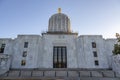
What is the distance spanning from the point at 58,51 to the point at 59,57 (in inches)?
65.0

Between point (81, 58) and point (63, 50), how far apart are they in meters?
5.24

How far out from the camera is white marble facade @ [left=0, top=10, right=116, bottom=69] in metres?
26.6

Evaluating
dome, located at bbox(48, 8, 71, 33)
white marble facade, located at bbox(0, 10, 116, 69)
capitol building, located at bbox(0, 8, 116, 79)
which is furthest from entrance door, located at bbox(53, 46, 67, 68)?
dome, located at bbox(48, 8, 71, 33)

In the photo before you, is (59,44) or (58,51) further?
(59,44)

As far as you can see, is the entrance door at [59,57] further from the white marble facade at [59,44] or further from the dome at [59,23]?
the dome at [59,23]

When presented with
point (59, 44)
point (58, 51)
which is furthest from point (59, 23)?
point (58, 51)

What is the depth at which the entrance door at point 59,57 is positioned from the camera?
27.3 metres

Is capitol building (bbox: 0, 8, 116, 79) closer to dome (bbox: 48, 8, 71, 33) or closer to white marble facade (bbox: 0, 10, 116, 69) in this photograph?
white marble facade (bbox: 0, 10, 116, 69)

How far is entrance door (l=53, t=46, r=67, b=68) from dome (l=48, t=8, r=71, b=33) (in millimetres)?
6482

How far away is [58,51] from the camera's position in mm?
28484

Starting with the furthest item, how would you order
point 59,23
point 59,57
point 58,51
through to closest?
point 59,23 → point 58,51 → point 59,57

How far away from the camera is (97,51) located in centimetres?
2780

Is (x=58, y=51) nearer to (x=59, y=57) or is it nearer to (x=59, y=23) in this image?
(x=59, y=57)

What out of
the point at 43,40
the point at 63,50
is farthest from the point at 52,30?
the point at 63,50
